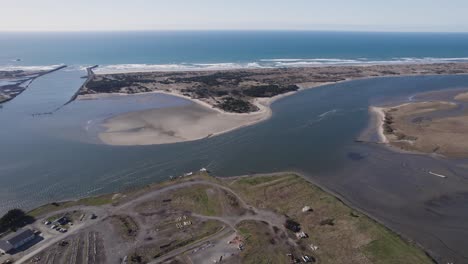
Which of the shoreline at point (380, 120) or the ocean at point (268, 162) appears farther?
the shoreline at point (380, 120)

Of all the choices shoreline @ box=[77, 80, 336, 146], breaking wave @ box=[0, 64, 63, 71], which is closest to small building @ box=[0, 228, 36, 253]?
shoreline @ box=[77, 80, 336, 146]

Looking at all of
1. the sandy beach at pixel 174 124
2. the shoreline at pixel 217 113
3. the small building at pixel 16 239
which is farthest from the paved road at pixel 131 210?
the sandy beach at pixel 174 124

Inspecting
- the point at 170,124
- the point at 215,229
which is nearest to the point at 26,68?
the point at 170,124

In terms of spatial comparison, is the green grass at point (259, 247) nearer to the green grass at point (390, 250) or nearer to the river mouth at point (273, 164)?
the green grass at point (390, 250)

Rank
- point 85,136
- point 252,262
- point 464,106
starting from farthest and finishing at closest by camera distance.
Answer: point 464,106
point 85,136
point 252,262

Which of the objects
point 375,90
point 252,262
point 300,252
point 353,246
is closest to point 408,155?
point 353,246

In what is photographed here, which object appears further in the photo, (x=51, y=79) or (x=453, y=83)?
(x=51, y=79)

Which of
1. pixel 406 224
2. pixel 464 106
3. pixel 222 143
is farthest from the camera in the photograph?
pixel 464 106

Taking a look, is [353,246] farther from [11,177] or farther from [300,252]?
[11,177]
